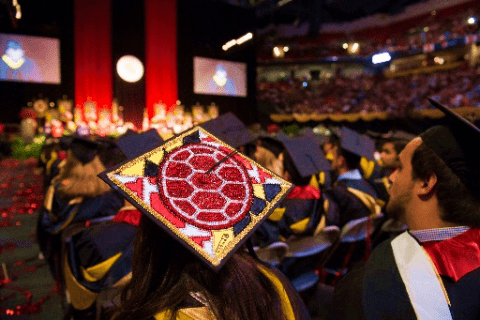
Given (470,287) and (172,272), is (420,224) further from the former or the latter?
(172,272)

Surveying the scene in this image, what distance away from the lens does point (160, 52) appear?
14.5 meters

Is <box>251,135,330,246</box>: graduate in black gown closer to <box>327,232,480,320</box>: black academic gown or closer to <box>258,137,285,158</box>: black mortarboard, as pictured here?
<box>258,137,285,158</box>: black mortarboard

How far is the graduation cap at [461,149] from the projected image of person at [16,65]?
13694 mm

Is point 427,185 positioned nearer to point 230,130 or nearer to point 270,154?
point 230,130

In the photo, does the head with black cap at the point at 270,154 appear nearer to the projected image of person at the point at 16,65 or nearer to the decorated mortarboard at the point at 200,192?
the decorated mortarboard at the point at 200,192

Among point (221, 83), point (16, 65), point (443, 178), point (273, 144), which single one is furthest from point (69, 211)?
point (221, 83)

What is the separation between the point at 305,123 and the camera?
19.6 m

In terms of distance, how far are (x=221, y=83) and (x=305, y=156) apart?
45.3 feet

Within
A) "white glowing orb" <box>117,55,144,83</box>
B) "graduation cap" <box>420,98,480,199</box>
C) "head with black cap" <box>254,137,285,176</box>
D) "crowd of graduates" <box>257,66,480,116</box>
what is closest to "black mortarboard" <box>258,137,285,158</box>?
"head with black cap" <box>254,137,285,176</box>

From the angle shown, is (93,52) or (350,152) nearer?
(350,152)

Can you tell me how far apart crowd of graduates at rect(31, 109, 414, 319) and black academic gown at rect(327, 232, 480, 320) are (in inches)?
33.5

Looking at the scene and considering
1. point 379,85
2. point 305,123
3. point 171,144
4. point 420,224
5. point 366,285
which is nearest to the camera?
point 171,144

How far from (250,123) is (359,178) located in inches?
567

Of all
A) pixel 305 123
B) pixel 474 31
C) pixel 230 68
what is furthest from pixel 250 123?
pixel 474 31
